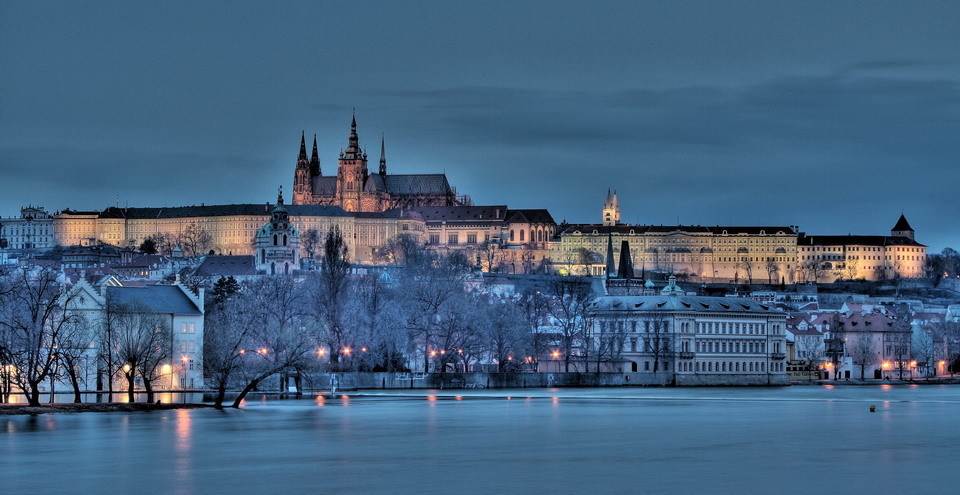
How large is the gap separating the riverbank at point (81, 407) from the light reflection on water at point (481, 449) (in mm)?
1177

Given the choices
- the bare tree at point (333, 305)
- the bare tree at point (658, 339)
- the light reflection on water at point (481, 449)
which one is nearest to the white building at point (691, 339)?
the bare tree at point (658, 339)

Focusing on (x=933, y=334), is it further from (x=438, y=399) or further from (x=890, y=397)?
(x=438, y=399)

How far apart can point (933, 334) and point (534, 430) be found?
10532cm

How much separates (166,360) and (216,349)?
5.66 meters

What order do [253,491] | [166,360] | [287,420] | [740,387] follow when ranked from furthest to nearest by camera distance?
[740,387] < [166,360] < [287,420] < [253,491]

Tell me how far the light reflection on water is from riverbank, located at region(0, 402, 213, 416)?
1177 millimetres

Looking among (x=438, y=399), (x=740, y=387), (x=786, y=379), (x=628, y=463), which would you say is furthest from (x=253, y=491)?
(x=786, y=379)

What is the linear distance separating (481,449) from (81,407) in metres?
20.9

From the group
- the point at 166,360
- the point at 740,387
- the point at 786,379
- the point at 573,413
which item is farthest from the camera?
the point at 786,379

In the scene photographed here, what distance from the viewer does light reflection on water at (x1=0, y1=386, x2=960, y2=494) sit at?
3494 centimetres

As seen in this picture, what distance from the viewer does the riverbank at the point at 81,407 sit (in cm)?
5631

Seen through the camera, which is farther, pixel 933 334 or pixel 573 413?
pixel 933 334

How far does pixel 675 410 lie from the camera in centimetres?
6506

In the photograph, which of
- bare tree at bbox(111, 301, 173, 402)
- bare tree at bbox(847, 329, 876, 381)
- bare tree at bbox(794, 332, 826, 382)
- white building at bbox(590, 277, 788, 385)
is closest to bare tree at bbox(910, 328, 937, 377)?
bare tree at bbox(847, 329, 876, 381)
